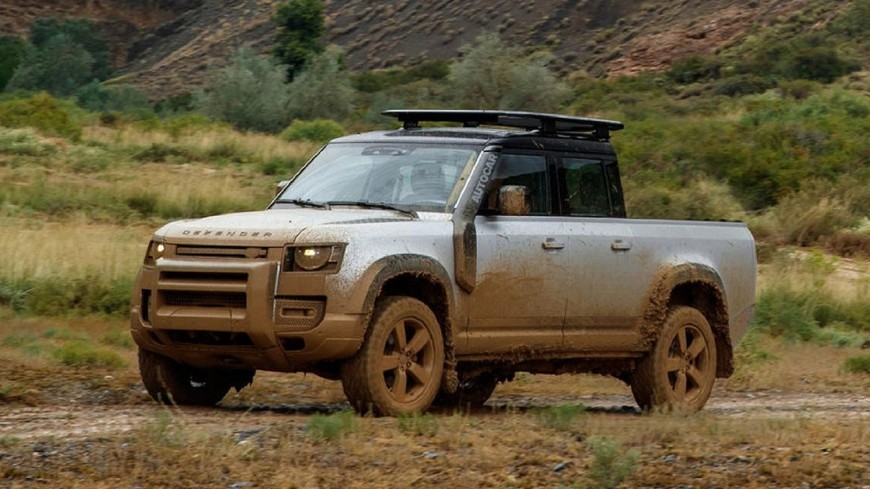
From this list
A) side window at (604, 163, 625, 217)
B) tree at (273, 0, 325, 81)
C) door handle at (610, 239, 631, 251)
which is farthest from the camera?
tree at (273, 0, 325, 81)

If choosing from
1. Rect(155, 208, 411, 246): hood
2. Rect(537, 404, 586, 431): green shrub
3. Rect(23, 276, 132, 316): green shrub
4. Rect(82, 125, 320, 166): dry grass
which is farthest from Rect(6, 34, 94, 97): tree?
Rect(537, 404, 586, 431): green shrub

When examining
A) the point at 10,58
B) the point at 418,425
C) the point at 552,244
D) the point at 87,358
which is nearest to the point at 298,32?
the point at 10,58

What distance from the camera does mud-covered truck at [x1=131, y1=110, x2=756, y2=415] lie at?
9789mm

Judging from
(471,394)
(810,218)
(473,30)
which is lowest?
(471,394)

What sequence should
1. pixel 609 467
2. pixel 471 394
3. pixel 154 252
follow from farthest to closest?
pixel 471 394 → pixel 154 252 → pixel 609 467

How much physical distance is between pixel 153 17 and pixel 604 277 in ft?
266

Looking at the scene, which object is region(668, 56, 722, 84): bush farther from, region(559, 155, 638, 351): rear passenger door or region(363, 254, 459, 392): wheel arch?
region(363, 254, 459, 392): wheel arch

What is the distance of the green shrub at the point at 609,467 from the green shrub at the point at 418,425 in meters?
1.22

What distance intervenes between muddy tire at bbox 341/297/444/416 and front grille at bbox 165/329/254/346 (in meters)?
0.64

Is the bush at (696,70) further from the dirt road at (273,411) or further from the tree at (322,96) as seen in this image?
the dirt road at (273,411)

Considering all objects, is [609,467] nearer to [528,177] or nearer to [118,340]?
[528,177]

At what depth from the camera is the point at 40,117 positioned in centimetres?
3716

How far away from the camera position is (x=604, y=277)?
37.9 feet

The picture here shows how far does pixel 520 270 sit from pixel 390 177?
1070mm
